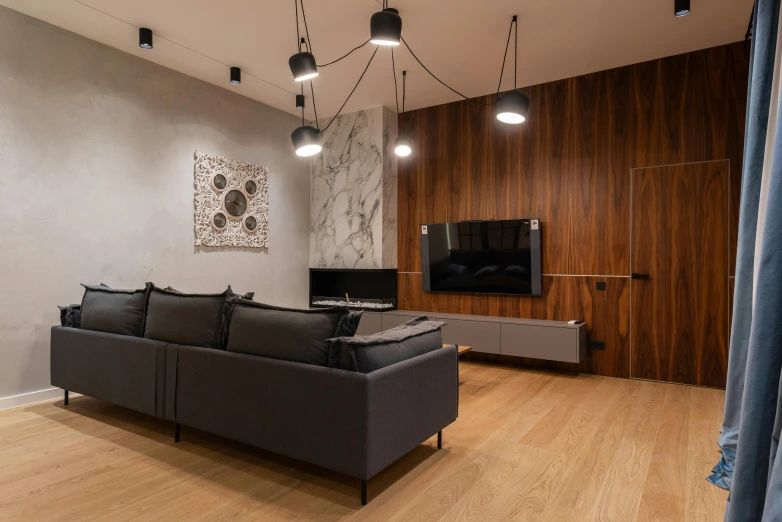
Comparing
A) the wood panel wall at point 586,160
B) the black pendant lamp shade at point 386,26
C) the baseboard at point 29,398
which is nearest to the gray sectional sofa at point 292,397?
the baseboard at point 29,398

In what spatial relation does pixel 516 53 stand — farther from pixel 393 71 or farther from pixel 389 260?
pixel 389 260

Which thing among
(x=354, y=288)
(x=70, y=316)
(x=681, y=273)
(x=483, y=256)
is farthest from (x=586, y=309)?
(x=70, y=316)

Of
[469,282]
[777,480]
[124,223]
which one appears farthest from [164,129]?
[777,480]

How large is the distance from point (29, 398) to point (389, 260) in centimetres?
373

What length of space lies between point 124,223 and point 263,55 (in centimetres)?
202

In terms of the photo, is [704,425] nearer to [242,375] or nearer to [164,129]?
[242,375]

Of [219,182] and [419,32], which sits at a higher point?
[419,32]

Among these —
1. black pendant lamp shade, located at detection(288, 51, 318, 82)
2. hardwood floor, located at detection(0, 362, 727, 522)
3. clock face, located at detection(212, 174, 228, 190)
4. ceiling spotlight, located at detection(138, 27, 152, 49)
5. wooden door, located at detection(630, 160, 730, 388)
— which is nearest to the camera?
hardwood floor, located at detection(0, 362, 727, 522)

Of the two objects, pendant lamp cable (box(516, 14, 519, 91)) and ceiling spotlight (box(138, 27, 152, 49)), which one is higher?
pendant lamp cable (box(516, 14, 519, 91))

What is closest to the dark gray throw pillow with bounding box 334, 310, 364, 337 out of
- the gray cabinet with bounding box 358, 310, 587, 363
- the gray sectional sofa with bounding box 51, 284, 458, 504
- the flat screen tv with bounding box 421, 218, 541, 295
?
the gray sectional sofa with bounding box 51, 284, 458, 504

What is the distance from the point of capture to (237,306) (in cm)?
271

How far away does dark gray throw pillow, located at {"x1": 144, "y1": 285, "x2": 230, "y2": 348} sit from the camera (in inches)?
109

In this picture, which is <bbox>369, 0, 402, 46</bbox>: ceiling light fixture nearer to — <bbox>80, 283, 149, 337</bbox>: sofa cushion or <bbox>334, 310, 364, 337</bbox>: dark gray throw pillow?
<bbox>334, 310, 364, 337</bbox>: dark gray throw pillow

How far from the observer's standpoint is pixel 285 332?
2.42m
